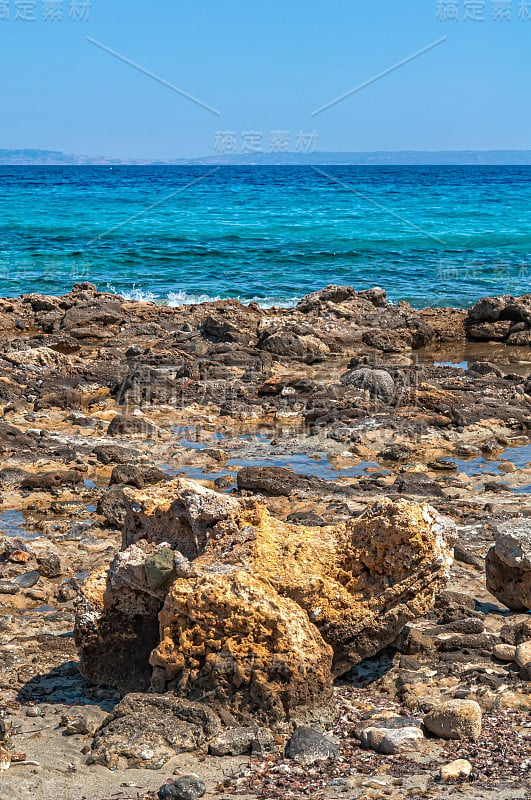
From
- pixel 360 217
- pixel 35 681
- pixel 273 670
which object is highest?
pixel 360 217

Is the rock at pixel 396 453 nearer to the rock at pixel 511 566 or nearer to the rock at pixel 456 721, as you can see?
the rock at pixel 511 566

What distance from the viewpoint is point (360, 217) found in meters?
44.8

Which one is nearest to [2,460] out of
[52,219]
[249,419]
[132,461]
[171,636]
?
[132,461]

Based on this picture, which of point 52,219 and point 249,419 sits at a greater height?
point 52,219

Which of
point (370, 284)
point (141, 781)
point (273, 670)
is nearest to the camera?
Answer: point (141, 781)

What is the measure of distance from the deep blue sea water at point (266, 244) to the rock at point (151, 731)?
9.56 meters

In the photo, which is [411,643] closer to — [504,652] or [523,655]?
[504,652]

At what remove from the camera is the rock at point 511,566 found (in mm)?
5992

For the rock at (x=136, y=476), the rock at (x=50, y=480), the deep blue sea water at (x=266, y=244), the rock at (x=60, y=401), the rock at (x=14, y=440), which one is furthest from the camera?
the deep blue sea water at (x=266, y=244)

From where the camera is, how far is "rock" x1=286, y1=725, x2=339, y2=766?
432 centimetres

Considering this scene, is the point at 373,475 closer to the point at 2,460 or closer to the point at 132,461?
the point at 132,461

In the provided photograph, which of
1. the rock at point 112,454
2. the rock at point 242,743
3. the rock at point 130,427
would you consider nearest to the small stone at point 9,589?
the rock at point 242,743

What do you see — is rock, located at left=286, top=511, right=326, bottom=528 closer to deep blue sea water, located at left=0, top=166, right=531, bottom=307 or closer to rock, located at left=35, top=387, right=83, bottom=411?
rock, located at left=35, top=387, right=83, bottom=411

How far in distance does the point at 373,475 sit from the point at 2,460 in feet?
12.0
